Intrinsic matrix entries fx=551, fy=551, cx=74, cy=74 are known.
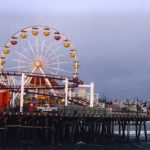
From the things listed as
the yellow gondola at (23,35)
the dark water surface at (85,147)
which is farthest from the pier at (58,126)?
the yellow gondola at (23,35)

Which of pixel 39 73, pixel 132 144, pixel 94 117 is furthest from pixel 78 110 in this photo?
pixel 39 73

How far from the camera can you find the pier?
74375 mm

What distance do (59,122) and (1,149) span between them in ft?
54.3

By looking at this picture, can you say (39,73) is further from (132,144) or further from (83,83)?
(132,144)

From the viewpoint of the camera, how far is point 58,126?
80688 mm

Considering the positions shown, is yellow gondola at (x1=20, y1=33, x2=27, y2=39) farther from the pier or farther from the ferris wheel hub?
the pier

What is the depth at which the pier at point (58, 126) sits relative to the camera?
244ft

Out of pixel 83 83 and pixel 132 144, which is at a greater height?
pixel 83 83

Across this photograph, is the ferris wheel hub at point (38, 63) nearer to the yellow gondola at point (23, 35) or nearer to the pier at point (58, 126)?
the yellow gondola at point (23, 35)

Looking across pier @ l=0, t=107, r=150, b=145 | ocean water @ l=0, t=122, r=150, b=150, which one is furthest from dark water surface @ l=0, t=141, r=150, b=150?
pier @ l=0, t=107, r=150, b=145

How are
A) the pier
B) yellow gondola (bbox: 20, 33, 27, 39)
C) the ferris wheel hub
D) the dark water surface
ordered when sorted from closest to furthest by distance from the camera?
the dark water surface, the pier, the ferris wheel hub, yellow gondola (bbox: 20, 33, 27, 39)

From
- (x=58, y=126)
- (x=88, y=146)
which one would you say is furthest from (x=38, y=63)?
(x=88, y=146)

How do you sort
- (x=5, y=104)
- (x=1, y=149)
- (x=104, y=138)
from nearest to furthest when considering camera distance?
(x=1, y=149) < (x=5, y=104) < (x=104, y=138)

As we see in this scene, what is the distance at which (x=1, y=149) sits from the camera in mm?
65312
